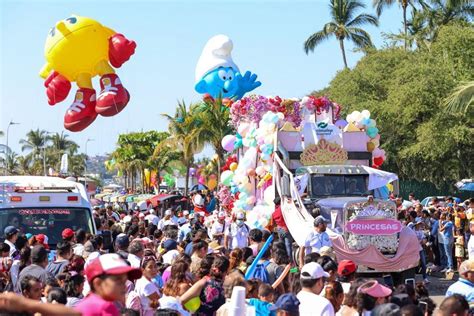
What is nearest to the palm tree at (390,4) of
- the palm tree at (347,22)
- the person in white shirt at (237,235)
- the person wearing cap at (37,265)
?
the palm tree at (347,22)

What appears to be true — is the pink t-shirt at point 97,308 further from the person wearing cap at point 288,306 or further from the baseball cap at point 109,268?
the person wearing cap at point 288,306

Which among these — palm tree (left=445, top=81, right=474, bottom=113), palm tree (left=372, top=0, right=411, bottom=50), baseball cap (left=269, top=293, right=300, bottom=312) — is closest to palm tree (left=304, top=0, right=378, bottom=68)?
palm tree (left=372, top=0, right=411, bottom=50)

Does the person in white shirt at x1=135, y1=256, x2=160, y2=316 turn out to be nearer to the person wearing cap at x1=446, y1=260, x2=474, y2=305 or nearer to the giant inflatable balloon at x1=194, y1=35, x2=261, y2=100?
the person wearing cap at x1=446, y1=260, x2=474, y2=305

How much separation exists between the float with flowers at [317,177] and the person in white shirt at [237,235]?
3.22ft

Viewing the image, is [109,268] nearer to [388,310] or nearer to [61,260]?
[388,310]

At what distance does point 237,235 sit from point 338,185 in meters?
2.43

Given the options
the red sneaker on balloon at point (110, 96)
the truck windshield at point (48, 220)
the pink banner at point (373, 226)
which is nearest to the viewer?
the truck windshield at point (48, 220)

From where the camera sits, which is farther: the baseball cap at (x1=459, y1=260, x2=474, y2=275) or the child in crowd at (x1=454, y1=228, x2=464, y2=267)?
the child in crowd at (x1=454, y1=228, x2=464, y2=267)

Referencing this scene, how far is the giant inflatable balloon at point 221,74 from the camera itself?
121ft

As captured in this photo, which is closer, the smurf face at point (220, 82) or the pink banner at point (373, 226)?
the pink banner at point (373, 226)

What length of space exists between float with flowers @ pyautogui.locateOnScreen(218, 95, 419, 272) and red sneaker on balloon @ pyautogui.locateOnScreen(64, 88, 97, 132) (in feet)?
12.0

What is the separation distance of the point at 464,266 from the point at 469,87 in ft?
59.5

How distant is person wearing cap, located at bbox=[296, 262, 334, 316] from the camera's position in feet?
23.7

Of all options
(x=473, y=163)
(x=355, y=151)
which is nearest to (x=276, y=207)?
(x=355, y=151)
